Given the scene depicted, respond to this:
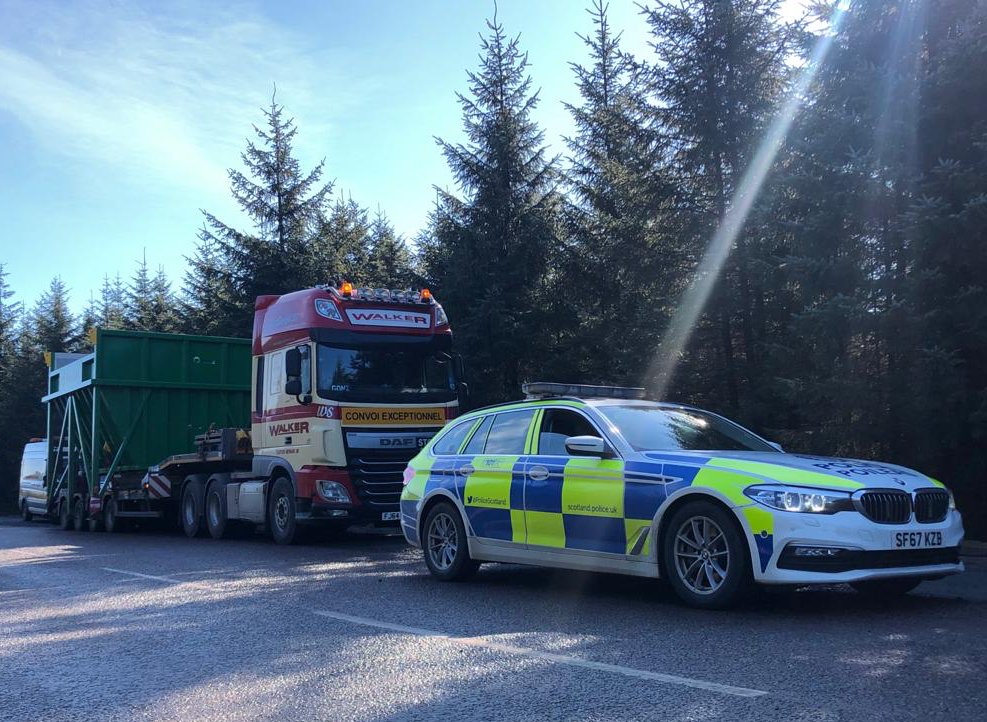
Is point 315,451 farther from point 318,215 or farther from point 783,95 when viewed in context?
point 318,215

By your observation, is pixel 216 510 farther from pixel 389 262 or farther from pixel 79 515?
pixel 389 262

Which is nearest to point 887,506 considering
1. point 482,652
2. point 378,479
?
point 482,652

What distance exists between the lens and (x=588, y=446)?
303 inches

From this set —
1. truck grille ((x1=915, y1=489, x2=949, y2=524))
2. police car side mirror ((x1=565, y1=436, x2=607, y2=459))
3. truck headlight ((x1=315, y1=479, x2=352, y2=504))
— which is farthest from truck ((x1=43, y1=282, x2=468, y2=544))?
truck grille ((x1=915, y1=489, x2=949, y2=524))

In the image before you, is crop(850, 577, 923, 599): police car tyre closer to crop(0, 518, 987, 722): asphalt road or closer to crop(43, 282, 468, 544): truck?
crop(0, 518, 987, 722): asphalt road

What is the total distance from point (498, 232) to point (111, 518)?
400 inches

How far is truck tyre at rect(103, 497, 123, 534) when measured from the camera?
19.6 m

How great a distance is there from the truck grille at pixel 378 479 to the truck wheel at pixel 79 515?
1009cm

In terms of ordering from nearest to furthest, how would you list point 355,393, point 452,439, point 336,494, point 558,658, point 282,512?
point 558,658 → point 452,439 → point 336,494 → point 355,393 → point 282,512

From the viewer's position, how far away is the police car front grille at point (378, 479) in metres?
13.8

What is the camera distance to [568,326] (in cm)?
2225

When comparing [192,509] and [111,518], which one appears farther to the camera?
[111,518]

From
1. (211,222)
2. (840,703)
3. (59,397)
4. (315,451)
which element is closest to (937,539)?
(840,703)

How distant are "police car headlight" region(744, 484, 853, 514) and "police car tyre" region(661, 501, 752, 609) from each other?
0.30 meters
